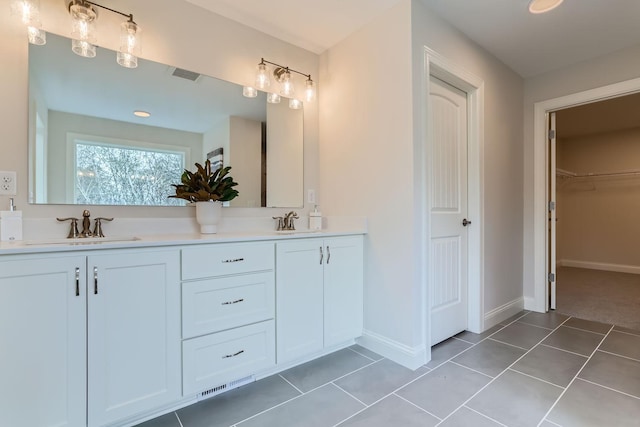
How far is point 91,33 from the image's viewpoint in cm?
168

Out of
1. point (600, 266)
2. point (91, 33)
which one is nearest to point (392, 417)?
point (91, 33)

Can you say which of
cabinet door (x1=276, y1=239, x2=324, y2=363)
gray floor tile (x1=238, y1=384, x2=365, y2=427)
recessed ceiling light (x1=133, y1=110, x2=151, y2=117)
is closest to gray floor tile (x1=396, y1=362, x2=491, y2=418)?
gray floor tile (x1=238, y1=384, x2=365, y2=427)

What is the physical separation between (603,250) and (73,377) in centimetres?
705

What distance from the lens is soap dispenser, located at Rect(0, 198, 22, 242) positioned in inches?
57.3

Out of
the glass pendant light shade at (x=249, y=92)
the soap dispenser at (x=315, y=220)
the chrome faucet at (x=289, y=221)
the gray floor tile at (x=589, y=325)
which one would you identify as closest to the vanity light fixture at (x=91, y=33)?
the glass pendant light shade at (x=249, y=92)

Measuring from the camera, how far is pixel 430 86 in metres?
2.27

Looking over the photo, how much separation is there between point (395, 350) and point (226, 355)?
3.63ft

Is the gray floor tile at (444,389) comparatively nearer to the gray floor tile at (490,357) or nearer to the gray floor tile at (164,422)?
the gray floor tile at (490,357)

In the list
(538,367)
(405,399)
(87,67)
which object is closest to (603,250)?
(538,367)

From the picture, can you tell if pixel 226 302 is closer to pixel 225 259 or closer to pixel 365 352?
pixel 225 259

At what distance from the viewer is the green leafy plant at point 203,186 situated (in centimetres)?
193

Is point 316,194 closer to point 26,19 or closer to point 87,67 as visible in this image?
point 87,67

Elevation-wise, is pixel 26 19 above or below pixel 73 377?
above

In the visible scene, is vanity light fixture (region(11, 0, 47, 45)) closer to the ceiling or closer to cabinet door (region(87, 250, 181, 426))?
the ceiling
